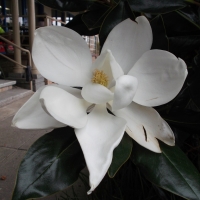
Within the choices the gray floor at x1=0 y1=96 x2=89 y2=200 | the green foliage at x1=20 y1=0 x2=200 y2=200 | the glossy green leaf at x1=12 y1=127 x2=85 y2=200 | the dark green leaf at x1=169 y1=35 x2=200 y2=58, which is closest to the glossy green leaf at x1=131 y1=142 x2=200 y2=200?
the green foliage at x1=20 y1=0 x2=200 y2=200

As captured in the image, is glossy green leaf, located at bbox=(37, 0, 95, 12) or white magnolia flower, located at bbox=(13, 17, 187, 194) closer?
white magnolia flower, located at bbox=(13, 17, 187, 194)

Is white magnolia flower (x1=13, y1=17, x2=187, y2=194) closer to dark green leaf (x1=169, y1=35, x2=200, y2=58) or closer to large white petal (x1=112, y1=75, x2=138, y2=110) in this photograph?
large white petal (x1=112, y1=75, x2=138, y2=110)

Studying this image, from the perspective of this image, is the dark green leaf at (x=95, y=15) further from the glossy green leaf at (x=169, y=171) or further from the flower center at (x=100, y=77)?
the glossy green leaf at (x=169, y=171)

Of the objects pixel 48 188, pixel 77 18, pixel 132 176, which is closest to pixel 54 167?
pixel 48 188

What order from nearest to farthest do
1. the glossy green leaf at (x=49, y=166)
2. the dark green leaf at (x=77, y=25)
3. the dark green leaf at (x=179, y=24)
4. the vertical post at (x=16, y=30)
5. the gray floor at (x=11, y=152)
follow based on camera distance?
the glossy green leaf at (x=49, y=166) < the dark green leaf at (x=179, y=24) < the dark green leaf at (x=77, y=25) < the gray floor at (x=11, y=152) < the vertical post at (x=16, y=30)

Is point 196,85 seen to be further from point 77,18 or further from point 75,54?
point 77,18

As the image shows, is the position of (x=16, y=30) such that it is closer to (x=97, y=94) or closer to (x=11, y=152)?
(x=11, y=152)

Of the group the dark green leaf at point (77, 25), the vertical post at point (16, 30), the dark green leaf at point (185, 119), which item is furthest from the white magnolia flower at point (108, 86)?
the vertical post at point (16, 30)

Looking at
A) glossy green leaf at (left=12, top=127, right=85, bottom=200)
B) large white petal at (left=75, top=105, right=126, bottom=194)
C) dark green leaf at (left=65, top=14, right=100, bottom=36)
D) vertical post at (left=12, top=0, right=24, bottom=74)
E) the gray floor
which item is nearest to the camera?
large white petal at (left=75, top=105, right=126, bottom=194)
